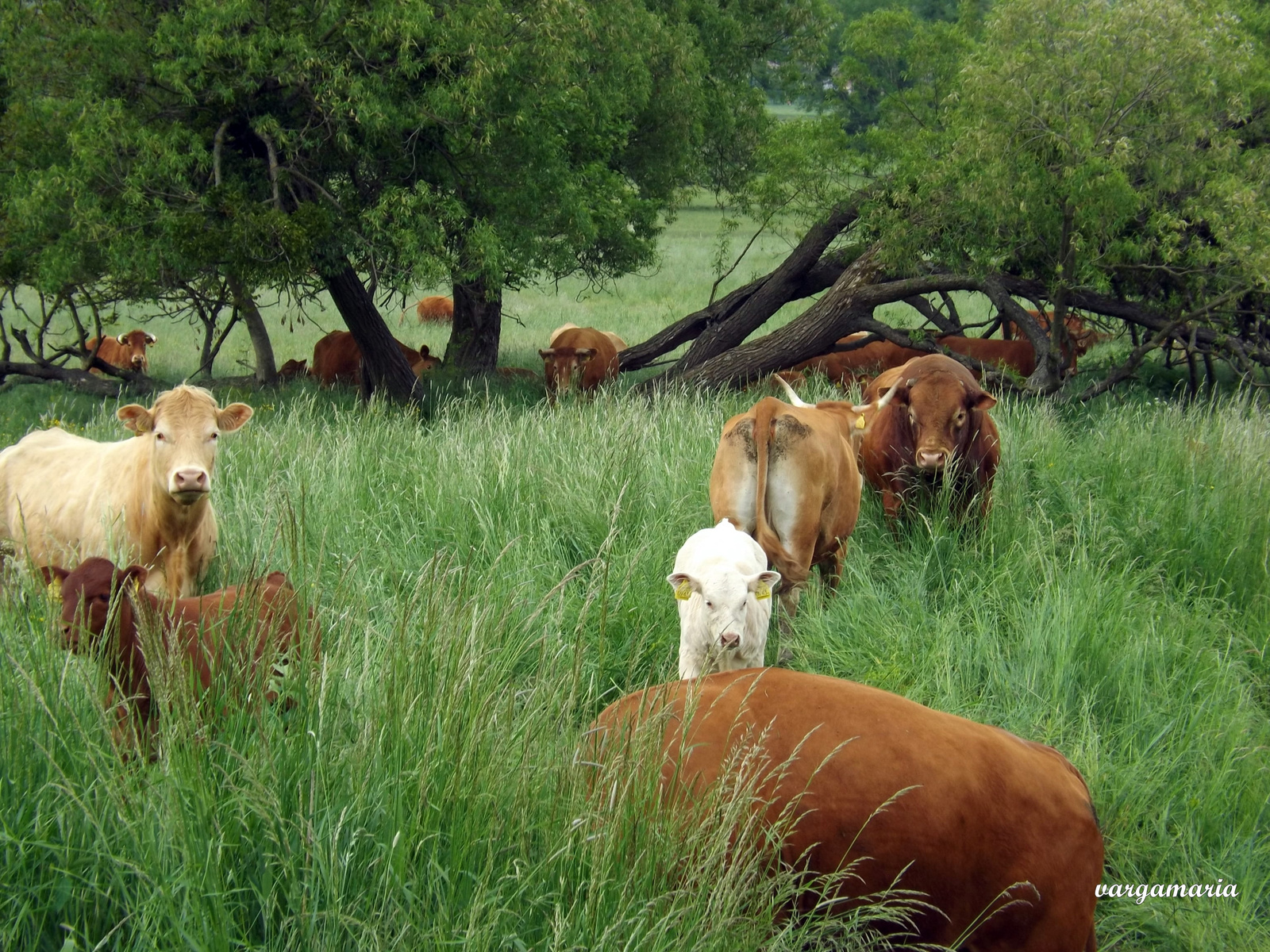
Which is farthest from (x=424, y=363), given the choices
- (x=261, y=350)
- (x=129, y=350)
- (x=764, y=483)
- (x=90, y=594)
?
(x=90, y=594)

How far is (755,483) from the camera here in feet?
19.1

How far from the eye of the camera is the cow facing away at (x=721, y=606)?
4434 mm

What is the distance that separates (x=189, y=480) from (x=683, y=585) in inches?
96.5

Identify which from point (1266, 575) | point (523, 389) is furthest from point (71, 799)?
point (523, 389)

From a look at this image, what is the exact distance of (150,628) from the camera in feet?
9.64

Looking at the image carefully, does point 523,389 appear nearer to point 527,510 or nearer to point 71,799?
point 527,510

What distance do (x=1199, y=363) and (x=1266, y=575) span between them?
12951mm

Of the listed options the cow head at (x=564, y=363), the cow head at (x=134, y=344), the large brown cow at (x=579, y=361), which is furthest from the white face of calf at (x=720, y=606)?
the cow head at (x=134, y=344)

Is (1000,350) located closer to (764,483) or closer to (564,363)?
(564,363)

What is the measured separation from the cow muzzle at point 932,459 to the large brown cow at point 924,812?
367 centimetres

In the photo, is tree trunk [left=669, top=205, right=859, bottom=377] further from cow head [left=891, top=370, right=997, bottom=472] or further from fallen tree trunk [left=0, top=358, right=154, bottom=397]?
cow head [left=891, top=370, right=997, bottom=472]

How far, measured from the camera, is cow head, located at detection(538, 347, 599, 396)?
553 inches

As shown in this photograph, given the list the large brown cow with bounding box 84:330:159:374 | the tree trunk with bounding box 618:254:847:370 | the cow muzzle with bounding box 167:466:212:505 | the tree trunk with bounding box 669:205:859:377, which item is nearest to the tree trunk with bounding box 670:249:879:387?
the tree trunk with bounding box 669:205:859:377

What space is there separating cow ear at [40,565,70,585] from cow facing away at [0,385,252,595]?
1219mm
